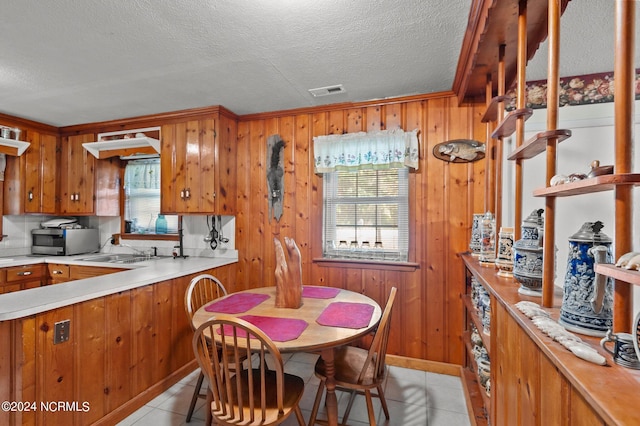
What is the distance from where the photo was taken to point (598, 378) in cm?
61

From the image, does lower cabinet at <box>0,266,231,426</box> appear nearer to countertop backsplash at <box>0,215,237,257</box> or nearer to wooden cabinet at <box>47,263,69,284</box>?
countertop backsplash at <box>0,215,237,257</box>

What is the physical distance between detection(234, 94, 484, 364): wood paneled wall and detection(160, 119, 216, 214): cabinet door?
0.74m

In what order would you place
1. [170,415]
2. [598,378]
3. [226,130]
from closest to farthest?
[598,378] → [170,415] → [226,130]

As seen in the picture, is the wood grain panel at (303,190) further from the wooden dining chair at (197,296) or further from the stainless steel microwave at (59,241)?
the stainless steel microwave at (59,241)

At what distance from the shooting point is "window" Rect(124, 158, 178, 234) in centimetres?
376

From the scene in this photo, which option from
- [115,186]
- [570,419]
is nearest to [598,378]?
[570,419]

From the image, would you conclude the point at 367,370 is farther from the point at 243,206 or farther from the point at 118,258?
the point at 118,258

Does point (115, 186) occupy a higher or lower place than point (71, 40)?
lower

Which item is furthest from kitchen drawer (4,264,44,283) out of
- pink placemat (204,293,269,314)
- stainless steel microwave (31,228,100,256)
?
pink placemat (204,293,269,314)

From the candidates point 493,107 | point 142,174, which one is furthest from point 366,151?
point 142,174

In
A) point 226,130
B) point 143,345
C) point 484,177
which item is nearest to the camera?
point 143,345

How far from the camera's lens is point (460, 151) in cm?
263

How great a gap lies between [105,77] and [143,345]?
2089 mm

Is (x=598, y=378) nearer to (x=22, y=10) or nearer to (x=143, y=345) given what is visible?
(x=143, y=345)
